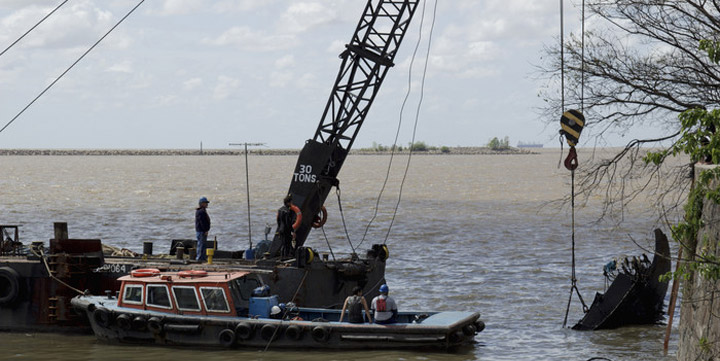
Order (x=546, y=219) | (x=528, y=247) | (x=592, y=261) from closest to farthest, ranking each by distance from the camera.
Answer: (x=592, y=261) → (x=528, y=247) → (x=546, y=219)

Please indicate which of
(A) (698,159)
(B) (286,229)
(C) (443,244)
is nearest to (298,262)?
(B) (286,229)

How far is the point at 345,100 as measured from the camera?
25516 mm

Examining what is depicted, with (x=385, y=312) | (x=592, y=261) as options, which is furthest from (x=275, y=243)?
(x=592, y=261)

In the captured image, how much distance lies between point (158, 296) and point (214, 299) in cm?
132

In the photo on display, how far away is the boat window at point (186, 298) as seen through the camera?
21312mm

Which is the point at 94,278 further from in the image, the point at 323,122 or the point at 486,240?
the point at 486,240

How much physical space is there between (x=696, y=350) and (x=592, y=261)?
22023 millimetres

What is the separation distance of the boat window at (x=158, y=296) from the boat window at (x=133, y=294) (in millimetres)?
269

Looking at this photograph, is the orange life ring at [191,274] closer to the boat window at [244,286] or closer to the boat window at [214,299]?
the boat window at [214,299]

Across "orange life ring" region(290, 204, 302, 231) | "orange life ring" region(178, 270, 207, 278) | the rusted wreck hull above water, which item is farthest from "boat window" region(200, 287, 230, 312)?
the rusted wreck hull above water

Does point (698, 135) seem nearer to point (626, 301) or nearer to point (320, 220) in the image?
point (626, 301)

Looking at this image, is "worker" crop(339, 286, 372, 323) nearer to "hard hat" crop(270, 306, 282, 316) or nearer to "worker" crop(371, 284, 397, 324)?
"worker" crop(371, 284, 397, 324)

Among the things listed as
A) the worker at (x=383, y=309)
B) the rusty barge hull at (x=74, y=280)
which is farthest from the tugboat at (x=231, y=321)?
the rusty barge hull at (x=74, y=280)

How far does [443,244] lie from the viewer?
42.7 meters
